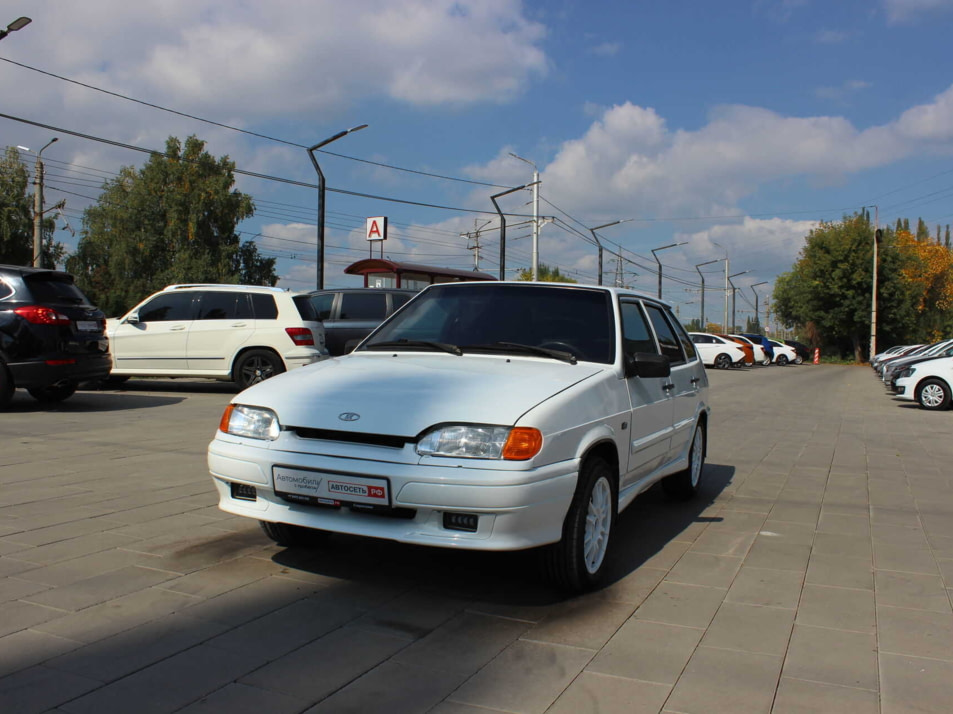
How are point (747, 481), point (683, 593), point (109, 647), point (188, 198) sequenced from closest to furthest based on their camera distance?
1. point (109, 647)
2. point (683, 593)
3. point (747, 481)
4. point (188, 198)

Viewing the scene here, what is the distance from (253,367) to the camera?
13000 millimetres

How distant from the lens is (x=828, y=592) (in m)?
4.12

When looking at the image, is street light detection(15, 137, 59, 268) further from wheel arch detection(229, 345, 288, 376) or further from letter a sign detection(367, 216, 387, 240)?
wheel arch detection(229, 345, 288, 376)

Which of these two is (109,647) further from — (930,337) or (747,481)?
(930,337)

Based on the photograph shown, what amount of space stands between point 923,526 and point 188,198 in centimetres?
5840

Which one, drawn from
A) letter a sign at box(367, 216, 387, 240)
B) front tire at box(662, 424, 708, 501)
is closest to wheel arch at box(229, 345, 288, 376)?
front tire at box(662, 424, 708, 501)

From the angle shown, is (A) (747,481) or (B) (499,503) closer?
(B) (499,503)

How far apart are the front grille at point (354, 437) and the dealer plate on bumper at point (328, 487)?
17 centimetres

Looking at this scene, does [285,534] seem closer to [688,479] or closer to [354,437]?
[354,437]

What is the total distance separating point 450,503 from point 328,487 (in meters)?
0.58

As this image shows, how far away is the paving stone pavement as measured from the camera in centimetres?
284

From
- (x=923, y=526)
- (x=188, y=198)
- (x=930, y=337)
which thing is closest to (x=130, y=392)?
(x=923, y=526)

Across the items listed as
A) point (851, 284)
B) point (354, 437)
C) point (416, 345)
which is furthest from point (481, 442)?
point (851, 284)

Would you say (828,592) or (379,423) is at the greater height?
(379,423)
